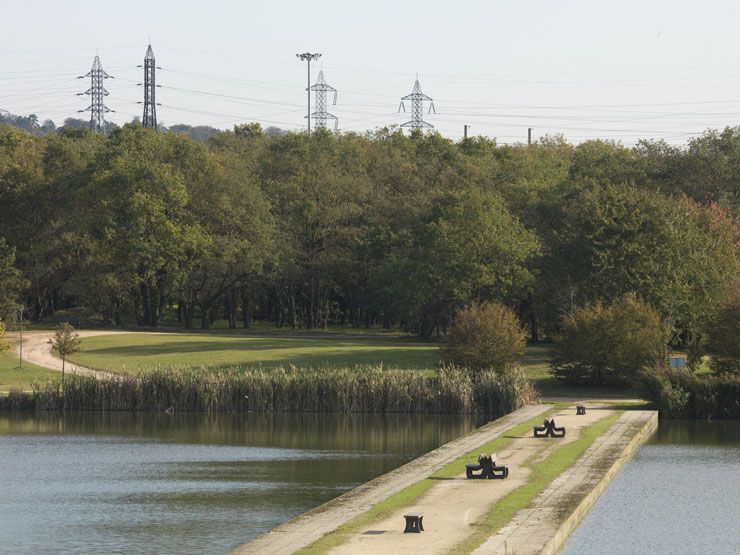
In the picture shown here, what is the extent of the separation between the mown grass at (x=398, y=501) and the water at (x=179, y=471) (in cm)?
244

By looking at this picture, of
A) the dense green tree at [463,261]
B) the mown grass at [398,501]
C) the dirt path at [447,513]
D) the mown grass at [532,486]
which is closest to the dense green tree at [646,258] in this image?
the dense green tree at [463,261]

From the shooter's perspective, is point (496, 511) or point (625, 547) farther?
point (496, 511)

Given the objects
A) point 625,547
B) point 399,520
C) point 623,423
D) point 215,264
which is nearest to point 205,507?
point 399,520

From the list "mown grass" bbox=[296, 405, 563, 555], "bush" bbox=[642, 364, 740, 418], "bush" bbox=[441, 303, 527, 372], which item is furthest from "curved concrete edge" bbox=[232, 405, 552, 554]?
"bush" bbox=[441, 303, 527, 372]

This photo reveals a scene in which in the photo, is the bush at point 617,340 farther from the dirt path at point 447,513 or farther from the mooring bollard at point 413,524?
the mooring bollard at point 413,524

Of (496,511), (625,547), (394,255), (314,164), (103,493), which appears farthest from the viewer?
(314,164)

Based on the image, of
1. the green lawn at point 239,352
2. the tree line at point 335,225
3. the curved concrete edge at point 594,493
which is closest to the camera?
the curved concrete edge at point 594,493

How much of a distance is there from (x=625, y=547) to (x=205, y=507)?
1111cm

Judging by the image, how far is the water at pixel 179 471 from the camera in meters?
28.8

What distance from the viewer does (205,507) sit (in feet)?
106

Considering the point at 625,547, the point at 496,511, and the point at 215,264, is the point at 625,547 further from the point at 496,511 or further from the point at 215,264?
the point at 215,264

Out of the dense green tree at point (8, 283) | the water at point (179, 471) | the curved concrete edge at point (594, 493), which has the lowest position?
the water at point (179, 471)

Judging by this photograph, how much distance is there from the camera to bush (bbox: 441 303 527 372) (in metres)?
62.0

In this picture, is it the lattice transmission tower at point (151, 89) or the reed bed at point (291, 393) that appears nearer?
the reed bed at point (291, 393)
